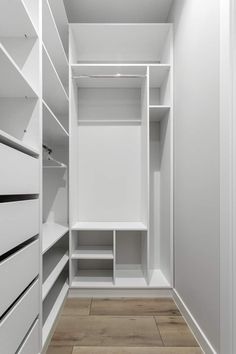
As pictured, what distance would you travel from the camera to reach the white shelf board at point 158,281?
235 centimetres

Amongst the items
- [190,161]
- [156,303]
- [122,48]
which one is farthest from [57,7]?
[156,303]

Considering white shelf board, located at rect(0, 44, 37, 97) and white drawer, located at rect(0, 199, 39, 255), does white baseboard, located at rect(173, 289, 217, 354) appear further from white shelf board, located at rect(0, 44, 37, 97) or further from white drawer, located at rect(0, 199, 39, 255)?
white shelf board, located at rect(0, 44, 37, 97)

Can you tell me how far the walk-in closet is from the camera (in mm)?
1291

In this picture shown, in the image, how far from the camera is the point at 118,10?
2520mm

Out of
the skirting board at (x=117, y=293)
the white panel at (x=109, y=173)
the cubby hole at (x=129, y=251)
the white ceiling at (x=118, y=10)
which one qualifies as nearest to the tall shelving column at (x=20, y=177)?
the skirting board at (x=117, y=293)

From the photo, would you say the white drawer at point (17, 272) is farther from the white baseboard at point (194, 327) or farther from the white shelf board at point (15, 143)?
the white baseboard at point (194, 327)

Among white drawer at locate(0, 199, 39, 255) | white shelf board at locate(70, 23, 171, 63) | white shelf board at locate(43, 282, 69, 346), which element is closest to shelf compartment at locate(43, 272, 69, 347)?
white shelf board at locate(43, 282, 69, 346)

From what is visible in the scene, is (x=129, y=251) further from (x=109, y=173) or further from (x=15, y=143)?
(x=15, y=143)

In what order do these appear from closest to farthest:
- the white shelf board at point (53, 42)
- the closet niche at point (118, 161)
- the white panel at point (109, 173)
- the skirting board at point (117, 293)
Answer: the white shelf board at point (53, 42), the skirting board at point (117, 293), the closet niche at point (118, 161), the white panel at point (109, 173)

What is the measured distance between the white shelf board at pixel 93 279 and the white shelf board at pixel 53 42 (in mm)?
1922

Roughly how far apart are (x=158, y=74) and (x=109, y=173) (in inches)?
42.4

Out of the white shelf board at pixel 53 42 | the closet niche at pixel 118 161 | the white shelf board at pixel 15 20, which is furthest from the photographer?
the closet niche at pixel 118 161

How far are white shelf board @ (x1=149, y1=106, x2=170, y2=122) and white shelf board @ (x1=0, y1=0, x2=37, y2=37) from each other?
1.28 metres

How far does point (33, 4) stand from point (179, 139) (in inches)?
52.9
